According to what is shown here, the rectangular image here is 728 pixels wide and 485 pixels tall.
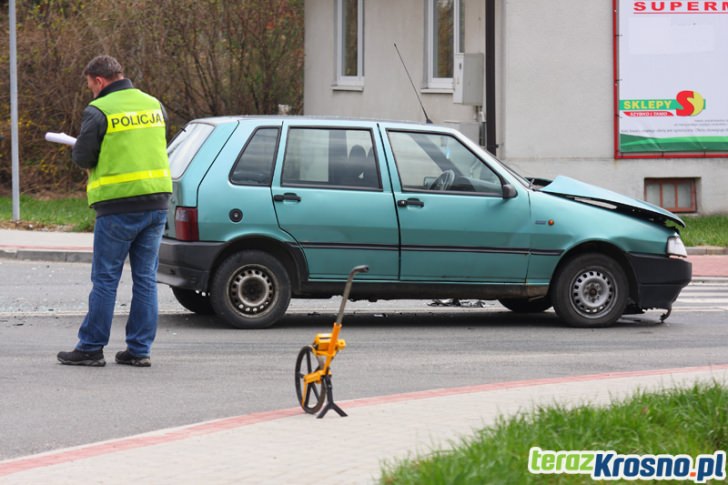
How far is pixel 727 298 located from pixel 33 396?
8731 millimetres

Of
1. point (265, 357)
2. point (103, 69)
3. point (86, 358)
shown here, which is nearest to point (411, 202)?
point (265, 357)

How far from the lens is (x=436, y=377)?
30.5 feet

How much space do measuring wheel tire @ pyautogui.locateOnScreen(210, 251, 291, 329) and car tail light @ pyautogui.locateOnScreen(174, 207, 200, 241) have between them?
34cm

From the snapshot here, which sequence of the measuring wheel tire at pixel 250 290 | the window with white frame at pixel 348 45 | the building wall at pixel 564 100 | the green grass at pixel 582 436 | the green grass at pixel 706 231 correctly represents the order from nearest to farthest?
the green grass at pixel 582 436 → the measuring wheel tire at pixel 250 290 → the green grass at pixel 706 231 → the building wall at pixel 564 100 → the window with white frame at pixel 348 45

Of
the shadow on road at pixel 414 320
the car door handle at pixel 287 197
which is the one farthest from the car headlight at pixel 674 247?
the car door handle at pixel 287 197

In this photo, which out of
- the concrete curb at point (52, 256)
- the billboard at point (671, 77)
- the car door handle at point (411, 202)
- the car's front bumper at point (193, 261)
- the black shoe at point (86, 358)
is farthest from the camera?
the billboard at point (671, 77)

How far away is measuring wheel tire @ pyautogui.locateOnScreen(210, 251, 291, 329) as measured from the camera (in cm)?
1113

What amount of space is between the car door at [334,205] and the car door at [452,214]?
13 centimetres

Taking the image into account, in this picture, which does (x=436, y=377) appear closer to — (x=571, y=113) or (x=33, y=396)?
(x=33, y=396)

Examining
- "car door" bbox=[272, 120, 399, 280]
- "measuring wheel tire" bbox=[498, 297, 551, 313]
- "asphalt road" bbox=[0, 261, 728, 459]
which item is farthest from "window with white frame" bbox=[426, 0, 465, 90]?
"car door" bbox=[272, 120, 399, 280]

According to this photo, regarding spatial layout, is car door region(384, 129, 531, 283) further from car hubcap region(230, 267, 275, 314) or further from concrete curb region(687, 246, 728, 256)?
concrete curb region(687, 246, 728, 256)

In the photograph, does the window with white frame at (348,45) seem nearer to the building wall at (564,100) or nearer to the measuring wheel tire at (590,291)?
the building wall at (564,100)

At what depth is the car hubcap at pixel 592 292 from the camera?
11.8 metres

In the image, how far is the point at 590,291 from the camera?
38.7ft
